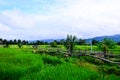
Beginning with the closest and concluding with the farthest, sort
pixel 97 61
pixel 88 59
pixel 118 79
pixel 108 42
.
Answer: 1. pixel 118 79
2. pixel 97 61
3. pixel 88 59
4. pixel 108 42

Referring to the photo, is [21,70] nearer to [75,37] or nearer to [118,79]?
[118,79]

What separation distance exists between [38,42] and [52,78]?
9280 cm

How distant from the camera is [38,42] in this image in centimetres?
9956

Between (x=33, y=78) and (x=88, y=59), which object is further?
(x=88, y=59)

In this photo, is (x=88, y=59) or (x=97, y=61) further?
(x=88, y=59)

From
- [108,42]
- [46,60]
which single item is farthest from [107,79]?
[108,42]

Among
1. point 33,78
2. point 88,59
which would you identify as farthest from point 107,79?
point 88,59

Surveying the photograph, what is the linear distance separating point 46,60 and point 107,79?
10.4m

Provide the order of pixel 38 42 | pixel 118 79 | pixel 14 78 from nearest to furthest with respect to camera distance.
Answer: pixel 118 79 → pixel 14 78 → pixel 38 42

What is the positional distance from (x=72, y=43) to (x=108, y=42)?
67.0 feet

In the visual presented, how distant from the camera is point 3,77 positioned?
8.33 m

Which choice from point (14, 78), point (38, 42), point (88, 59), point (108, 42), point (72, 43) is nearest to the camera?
point (14, 78)

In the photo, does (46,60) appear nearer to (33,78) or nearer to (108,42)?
Answer: (33,78)

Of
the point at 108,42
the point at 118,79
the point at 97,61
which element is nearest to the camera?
the point at 118,79
